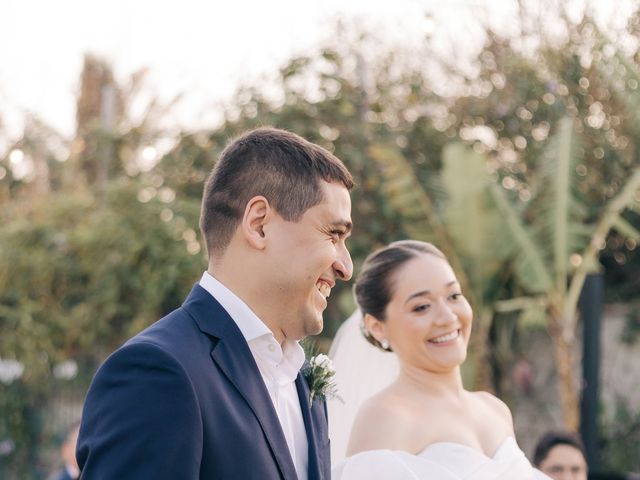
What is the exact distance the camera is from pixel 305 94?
39.5 ft

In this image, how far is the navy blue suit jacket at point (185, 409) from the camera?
1.93 m

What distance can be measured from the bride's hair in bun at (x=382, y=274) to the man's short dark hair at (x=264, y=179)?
1.44 meters

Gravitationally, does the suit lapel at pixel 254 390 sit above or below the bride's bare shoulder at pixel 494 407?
above

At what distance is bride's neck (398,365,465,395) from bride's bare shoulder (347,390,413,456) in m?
0.12

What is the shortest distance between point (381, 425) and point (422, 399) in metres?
0.22

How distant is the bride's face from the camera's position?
12.0ft

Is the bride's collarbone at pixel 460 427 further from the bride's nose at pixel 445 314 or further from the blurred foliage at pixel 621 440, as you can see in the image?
the blurred foliage at pixel 621 440

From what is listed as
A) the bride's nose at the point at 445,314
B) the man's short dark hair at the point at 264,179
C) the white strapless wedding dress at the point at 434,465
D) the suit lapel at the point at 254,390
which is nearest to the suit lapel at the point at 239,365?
the suit lapel at the point at 254,390

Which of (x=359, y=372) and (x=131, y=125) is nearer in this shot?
(x=359, y=372)

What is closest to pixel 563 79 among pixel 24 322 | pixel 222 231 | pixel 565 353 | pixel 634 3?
pixel 634 3

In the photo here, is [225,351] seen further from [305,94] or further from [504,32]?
[504,32]

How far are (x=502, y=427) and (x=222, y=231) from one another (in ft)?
6.24

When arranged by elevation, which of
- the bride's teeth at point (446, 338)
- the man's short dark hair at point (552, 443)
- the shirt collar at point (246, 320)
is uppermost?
the shirt collar at point (246, 320)

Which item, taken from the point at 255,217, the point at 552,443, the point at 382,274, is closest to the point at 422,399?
the point at 382,274
